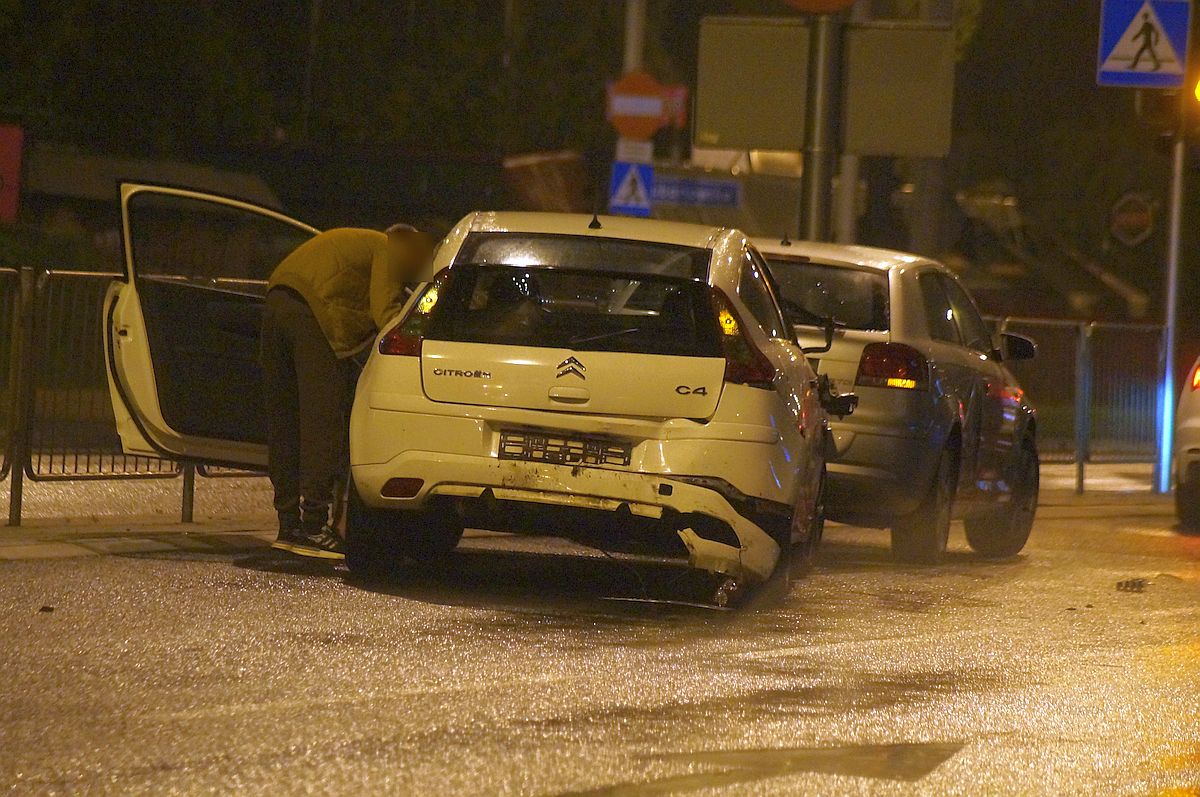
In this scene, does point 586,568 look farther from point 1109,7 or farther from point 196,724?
point 1109,7

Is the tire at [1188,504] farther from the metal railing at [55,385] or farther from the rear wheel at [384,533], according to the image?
the metal railing at [55,385]

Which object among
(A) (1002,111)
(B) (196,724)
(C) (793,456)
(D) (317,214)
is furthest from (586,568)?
(A) (1002,111)

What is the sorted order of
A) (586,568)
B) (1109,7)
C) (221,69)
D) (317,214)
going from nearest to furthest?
(586,568) < (1109,7) < (221,69) < (317,214)

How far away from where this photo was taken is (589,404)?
8.52m

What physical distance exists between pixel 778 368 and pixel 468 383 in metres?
1.23

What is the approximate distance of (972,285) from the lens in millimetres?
43250

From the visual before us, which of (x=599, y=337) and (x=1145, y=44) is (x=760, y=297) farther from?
(x=1145, y=44)

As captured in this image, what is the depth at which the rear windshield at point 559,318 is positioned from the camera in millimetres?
8633

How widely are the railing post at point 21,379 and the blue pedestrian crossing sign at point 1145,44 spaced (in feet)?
31.7

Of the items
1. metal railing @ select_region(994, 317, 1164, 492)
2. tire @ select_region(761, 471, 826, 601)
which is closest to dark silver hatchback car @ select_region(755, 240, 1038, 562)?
tire @ select_region(761, 471, 826, 601)

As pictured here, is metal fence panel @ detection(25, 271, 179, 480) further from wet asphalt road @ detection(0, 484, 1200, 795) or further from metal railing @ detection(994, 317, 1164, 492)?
metal railing @ detection(994, 317, 1164, 492)

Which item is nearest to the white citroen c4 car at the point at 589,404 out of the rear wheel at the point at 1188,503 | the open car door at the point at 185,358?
the open car door at the point at 185,358

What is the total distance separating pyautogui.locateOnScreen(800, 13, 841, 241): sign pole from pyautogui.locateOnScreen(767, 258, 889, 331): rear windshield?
391 cm

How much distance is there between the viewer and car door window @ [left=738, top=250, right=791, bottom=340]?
29.8 feet
